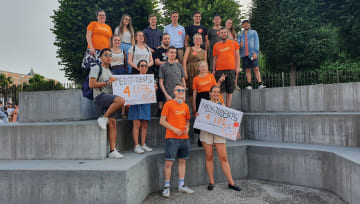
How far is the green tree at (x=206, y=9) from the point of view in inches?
714

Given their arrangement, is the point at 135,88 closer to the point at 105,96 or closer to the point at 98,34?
the point at 105,96

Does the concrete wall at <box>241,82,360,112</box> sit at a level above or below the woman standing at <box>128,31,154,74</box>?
below

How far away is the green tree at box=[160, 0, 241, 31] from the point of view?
18133 mm

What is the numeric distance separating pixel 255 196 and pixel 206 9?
53.4 feet

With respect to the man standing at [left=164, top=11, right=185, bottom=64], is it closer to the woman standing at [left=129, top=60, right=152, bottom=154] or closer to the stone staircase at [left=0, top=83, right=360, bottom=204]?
the woman standing at [left=129, top=60, right=152, bottom=154]

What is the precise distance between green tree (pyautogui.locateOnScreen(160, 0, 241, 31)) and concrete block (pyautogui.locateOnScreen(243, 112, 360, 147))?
41.4 ft

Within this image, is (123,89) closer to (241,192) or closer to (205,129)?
(205,129)

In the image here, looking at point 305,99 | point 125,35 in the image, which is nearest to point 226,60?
point 125,35

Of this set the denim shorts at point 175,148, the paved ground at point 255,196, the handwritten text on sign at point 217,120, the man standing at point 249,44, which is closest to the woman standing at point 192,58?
the handwritten text on sign at point 217,120

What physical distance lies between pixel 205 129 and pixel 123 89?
6.22 feet

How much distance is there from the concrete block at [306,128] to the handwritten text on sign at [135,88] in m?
3.25

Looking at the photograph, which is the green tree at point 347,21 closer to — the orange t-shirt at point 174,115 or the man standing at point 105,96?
the orange t-shirt at point 174,115

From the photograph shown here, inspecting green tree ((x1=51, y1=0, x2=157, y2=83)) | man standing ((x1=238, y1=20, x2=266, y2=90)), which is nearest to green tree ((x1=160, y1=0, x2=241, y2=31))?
green tree ((x1=51, y1=0, x2=157, y2=83))

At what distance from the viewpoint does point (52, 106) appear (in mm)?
6152
